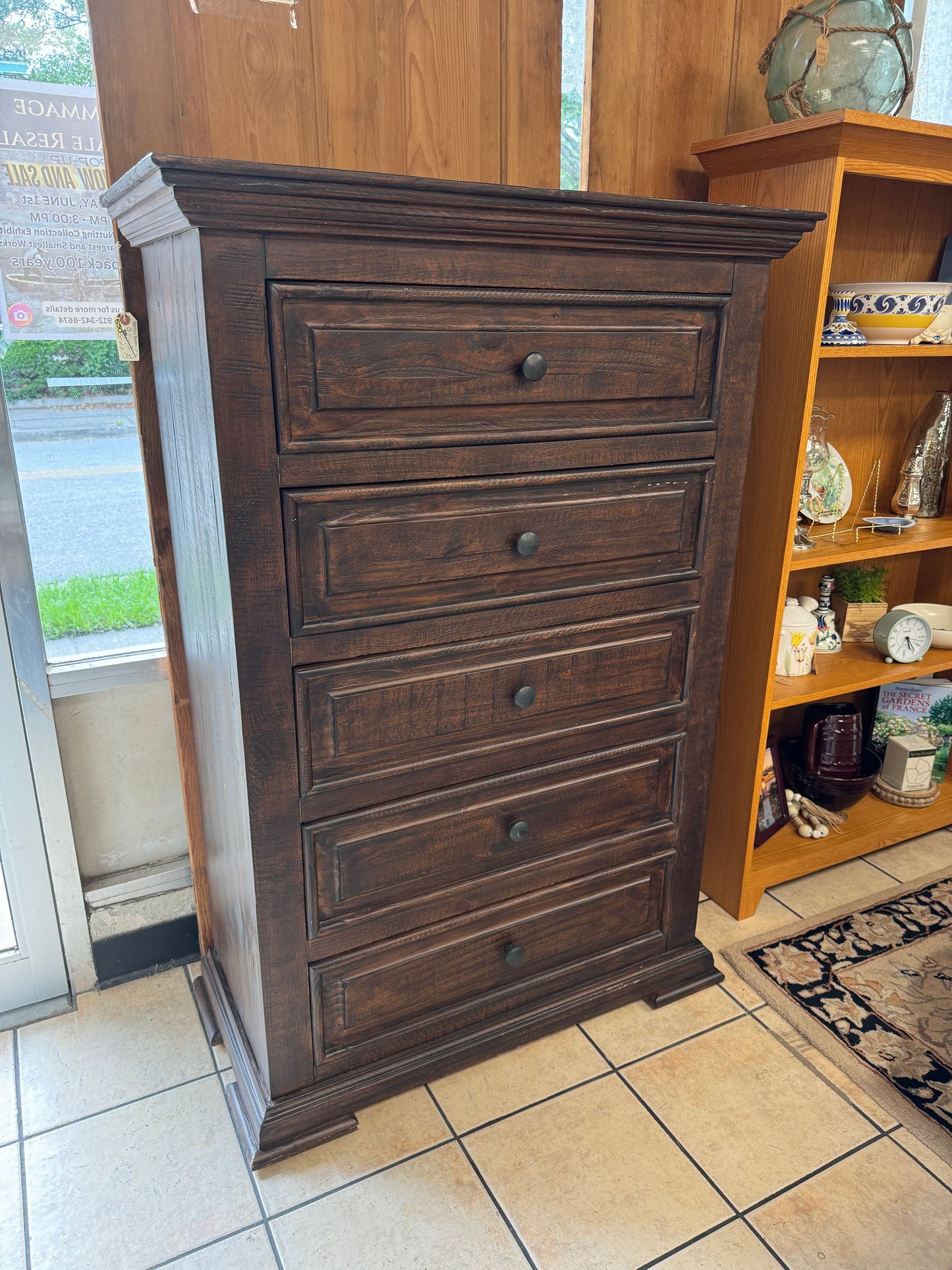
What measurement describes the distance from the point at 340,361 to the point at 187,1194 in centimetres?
124

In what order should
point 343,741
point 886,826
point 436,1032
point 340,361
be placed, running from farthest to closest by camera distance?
point 886,826, point 436,1032, point 343,741, point 340,361

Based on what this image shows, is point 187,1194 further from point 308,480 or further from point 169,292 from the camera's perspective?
point 169,292

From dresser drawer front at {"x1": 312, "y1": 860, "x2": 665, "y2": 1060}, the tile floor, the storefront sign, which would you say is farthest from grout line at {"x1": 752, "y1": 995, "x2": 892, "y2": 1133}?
the storefront sign

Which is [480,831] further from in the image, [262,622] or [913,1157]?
[913,1157]

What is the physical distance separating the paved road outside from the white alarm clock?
5.35ft

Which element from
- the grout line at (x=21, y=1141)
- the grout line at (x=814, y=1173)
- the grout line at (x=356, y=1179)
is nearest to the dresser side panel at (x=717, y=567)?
the grout line at (x=814, y=1173)

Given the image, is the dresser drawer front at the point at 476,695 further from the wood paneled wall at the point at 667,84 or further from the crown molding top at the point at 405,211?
the wood paneled wall at the point at 667,84

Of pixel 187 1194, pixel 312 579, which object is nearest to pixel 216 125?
pixel 312 579

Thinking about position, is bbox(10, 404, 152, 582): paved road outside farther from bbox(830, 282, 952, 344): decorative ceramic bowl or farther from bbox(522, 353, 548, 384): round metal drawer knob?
bbox(830, 282, 952, 344): decorative ceramic bowl

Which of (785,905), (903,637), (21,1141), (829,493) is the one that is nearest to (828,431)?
(829,493)

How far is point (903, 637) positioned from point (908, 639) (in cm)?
2

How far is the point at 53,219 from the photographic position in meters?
1.38

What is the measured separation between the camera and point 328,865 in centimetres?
134

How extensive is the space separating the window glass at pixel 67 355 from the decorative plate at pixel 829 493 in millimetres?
1385
